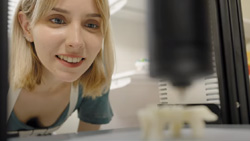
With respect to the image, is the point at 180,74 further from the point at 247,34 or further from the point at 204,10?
the point at 247,34

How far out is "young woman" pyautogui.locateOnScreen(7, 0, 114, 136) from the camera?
72 centimetres

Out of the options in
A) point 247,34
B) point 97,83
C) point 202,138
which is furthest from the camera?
point 247,34

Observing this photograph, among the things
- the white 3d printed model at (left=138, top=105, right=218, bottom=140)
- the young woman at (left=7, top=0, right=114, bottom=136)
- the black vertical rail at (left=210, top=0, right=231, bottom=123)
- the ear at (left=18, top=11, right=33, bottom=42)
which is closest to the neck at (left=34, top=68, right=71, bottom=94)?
the young woman at (left=7, top=0, right=114, bottom=136)

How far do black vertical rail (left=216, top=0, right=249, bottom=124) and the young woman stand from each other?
480 mm

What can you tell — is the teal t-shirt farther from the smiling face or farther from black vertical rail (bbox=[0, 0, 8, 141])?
Answer: black vertical rail (bbox=[0, 0, 8, 141])

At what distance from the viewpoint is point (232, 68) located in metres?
1.01

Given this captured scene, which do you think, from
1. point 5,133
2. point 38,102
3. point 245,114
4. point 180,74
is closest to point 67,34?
point 38,102

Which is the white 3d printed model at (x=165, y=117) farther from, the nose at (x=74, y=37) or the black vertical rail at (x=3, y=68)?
the nose at (x=74, y=37)

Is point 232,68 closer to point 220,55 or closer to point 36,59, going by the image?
point 220,55

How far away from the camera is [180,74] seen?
957 millimetres

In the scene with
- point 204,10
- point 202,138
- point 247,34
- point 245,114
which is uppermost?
point 204,10

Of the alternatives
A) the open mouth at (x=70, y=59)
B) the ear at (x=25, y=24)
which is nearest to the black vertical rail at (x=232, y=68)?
the open mouth at (x=70, y=59)

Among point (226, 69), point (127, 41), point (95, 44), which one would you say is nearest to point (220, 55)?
point (226, 69)

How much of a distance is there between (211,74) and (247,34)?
1.89ft
